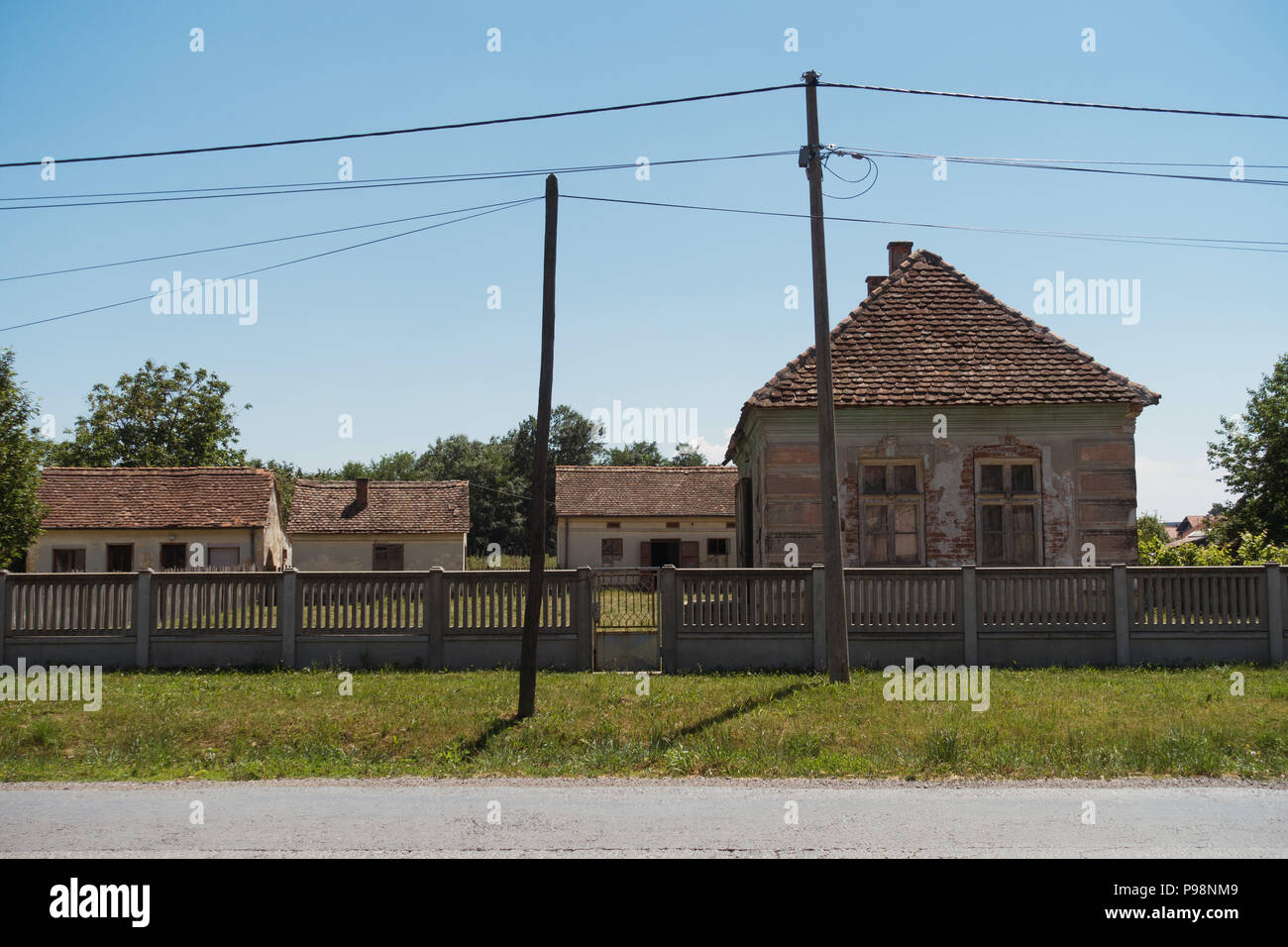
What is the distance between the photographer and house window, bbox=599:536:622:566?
47.2m

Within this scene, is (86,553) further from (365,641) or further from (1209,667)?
(1209,667)

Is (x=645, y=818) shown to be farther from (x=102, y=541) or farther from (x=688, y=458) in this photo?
(x=688, y=458)

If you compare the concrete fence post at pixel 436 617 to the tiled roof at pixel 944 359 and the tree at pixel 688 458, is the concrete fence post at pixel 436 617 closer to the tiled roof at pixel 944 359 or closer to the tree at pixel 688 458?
the tiled roof at pixel 944 359

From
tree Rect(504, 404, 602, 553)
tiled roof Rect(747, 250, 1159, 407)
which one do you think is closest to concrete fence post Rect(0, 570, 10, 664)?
tiled roof Rect(747, 250, 1159, 407)

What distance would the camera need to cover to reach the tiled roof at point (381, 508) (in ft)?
144

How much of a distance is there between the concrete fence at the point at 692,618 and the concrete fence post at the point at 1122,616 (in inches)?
0.8

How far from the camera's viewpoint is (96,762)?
988cm

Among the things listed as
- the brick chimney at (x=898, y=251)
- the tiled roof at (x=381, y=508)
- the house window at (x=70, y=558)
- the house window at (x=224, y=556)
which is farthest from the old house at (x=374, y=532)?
the brick chimney at (x=898, y=251)

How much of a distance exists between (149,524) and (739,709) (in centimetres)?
3505

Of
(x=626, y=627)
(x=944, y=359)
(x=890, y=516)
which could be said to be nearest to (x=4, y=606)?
(x=626, y=627)

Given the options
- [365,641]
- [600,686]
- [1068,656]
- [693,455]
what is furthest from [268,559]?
[693,455]

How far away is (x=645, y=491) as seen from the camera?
47969 mm

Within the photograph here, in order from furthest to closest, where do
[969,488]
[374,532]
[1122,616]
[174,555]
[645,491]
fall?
[645,491] < [374,532] < [174,555] < [969,488] < [1122,616]

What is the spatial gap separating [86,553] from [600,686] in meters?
34.7
